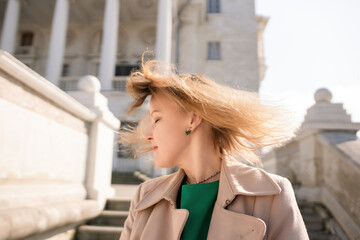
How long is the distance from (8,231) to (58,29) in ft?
48.4

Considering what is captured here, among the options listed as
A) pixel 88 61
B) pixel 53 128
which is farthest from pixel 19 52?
pixel 53 128

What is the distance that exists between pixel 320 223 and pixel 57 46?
14.5m

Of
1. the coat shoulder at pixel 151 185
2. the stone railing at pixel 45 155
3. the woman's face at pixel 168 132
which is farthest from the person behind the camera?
the stone railing at pixel 45 155

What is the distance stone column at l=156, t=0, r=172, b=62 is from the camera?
45.3 ft

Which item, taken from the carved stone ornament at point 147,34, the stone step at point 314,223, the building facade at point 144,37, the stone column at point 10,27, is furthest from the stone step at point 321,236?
the carved stone ornament at point 147,34

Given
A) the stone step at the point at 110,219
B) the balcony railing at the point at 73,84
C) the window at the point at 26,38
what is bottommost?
the stone step at the point at 110,219

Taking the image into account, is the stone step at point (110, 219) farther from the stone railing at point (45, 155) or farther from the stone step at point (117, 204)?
the stone step at point (117, 204)

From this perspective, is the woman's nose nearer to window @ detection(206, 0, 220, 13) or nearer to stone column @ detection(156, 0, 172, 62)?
stone column @ detection(156, 0, 172, 62)

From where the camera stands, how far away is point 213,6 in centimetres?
2184

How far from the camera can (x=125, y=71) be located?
19.3m

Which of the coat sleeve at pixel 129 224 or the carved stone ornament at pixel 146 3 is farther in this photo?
the carved stone ornament at pixel 146 3

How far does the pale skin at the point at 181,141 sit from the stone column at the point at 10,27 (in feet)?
53.7

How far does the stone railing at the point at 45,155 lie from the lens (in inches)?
99.6

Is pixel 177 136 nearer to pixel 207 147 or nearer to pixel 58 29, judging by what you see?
pixel 207 147
